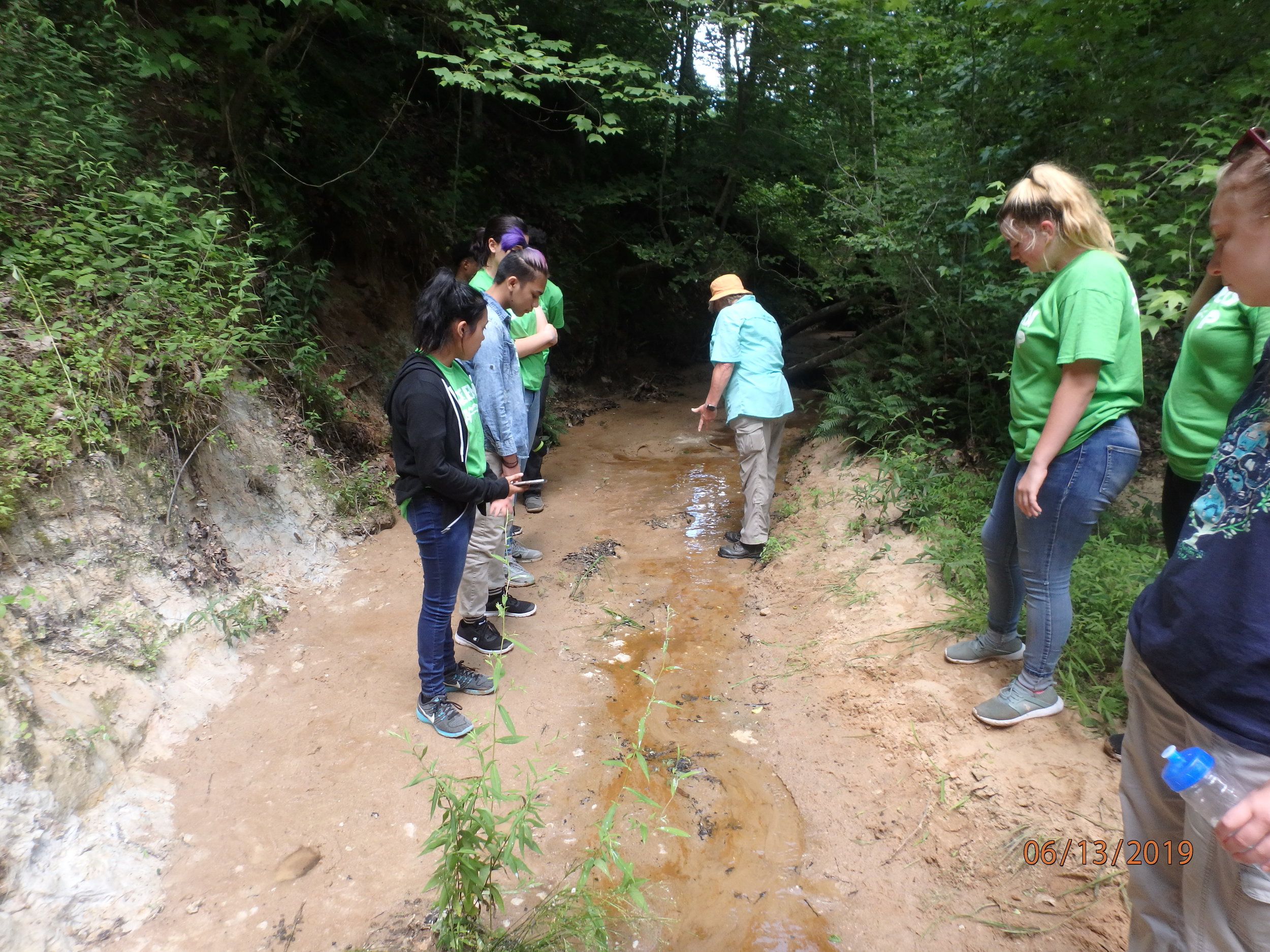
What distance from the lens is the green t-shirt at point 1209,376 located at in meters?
2.01

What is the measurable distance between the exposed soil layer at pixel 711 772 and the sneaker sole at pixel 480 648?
6 cm

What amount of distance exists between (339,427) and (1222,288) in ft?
17.1

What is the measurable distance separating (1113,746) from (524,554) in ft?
11.7

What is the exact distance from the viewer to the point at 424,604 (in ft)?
9.65

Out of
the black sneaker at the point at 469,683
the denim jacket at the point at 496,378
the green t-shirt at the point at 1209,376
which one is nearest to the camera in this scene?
the green t-shirt at the point at 1209,376

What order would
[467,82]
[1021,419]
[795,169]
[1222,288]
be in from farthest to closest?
1. [795,169]
2. [467,82]
3. [1021,419]
4. [1222,288]

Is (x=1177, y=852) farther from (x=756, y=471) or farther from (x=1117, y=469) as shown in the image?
(x=756, y=471)

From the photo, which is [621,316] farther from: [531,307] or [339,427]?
[531,307]

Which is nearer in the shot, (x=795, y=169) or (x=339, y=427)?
(x=339, y=427)

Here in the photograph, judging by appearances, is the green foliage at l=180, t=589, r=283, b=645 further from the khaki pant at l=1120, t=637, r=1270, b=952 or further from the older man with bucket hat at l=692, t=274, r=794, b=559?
the khaki pant at l=1120, t=637, r=1270, b=952

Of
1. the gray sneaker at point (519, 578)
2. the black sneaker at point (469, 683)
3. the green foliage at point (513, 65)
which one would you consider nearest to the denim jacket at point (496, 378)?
the gray sneaker at point (519, 578)

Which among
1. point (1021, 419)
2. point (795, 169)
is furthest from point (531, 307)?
point (795, 169)

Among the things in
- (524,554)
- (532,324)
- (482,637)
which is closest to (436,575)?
(482,637)
